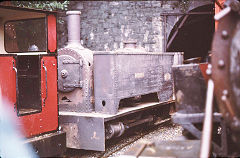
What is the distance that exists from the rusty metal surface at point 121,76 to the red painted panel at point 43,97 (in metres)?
0.94

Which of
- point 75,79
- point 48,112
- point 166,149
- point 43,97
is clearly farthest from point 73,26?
point 166,149

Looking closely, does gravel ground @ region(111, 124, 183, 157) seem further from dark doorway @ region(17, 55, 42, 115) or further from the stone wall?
the stone wall

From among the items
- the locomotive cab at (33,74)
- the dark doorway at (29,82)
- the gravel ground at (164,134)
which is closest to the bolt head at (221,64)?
the locomotive cab at (33,74)

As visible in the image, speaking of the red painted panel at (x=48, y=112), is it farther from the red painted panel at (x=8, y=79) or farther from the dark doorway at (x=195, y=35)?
the dark doorway at (x=195, y=35)

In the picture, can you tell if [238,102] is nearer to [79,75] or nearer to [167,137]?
[79,75]

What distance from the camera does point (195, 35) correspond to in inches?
693

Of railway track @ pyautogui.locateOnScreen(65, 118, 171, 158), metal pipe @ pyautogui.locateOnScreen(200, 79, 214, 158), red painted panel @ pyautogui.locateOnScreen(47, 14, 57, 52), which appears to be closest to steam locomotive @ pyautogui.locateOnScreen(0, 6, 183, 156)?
red painted panel @ pyautogui.locateOnScreen(47, 14, 57, 52)

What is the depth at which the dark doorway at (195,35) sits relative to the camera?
13866 millimetres

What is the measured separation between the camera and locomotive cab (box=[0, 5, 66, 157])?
502 centimetres

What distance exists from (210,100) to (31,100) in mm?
3796

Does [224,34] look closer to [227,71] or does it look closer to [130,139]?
[227,71]

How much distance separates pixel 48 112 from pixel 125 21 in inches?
335

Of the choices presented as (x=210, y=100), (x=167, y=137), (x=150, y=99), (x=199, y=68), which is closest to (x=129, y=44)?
(x=150, y=99)

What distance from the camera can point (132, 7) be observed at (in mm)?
13398
